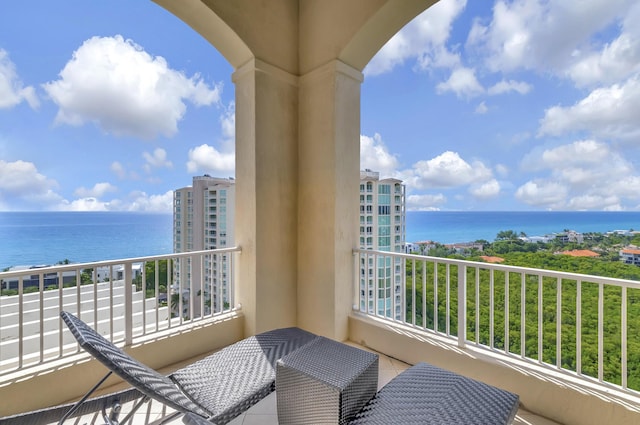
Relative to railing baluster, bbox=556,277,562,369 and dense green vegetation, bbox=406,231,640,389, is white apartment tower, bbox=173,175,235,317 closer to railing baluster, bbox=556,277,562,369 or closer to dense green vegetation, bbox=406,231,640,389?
dense green vegetation, bbox=406,231,640,389

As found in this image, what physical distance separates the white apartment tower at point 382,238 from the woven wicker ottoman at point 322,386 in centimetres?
131

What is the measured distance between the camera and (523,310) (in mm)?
2096

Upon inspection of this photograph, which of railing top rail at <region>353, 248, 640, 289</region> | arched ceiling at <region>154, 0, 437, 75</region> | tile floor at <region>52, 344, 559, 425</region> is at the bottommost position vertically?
tile floor at <region>52, 344, 559, 425</region>

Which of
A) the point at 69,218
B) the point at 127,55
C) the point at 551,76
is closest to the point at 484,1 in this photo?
the point at 551,76

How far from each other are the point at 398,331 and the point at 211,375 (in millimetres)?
A: 1786

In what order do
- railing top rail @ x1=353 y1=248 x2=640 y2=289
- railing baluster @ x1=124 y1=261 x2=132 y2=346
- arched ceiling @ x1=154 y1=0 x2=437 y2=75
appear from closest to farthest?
railing top rail @ x1=353 y1=248 x2=640 y2=289
railing baluster @ x1=124 y1=261 x2=132 y2=346
arched ceiling @ x1=154 y1=0 x2=437 y2=75

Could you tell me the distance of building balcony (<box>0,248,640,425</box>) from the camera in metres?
1.85

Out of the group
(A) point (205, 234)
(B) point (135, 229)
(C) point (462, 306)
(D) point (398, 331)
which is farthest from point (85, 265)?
(C) point (462, 306)

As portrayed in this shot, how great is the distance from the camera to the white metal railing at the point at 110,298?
6.64 feet

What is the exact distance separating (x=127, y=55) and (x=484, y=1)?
697 centimetres

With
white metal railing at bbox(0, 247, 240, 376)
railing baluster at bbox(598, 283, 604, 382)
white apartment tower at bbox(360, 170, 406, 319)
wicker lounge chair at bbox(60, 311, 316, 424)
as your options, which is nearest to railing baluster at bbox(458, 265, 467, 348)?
white apartment tower at bbox(360, 170, 406, 319)

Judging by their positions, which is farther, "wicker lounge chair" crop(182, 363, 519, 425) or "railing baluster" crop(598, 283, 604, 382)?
"railing baluster" crop(598, 283, 604, 382)

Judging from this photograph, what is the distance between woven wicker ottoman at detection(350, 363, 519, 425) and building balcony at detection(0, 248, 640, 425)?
0.80 meters

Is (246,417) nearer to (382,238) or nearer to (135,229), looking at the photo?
(382,238)
